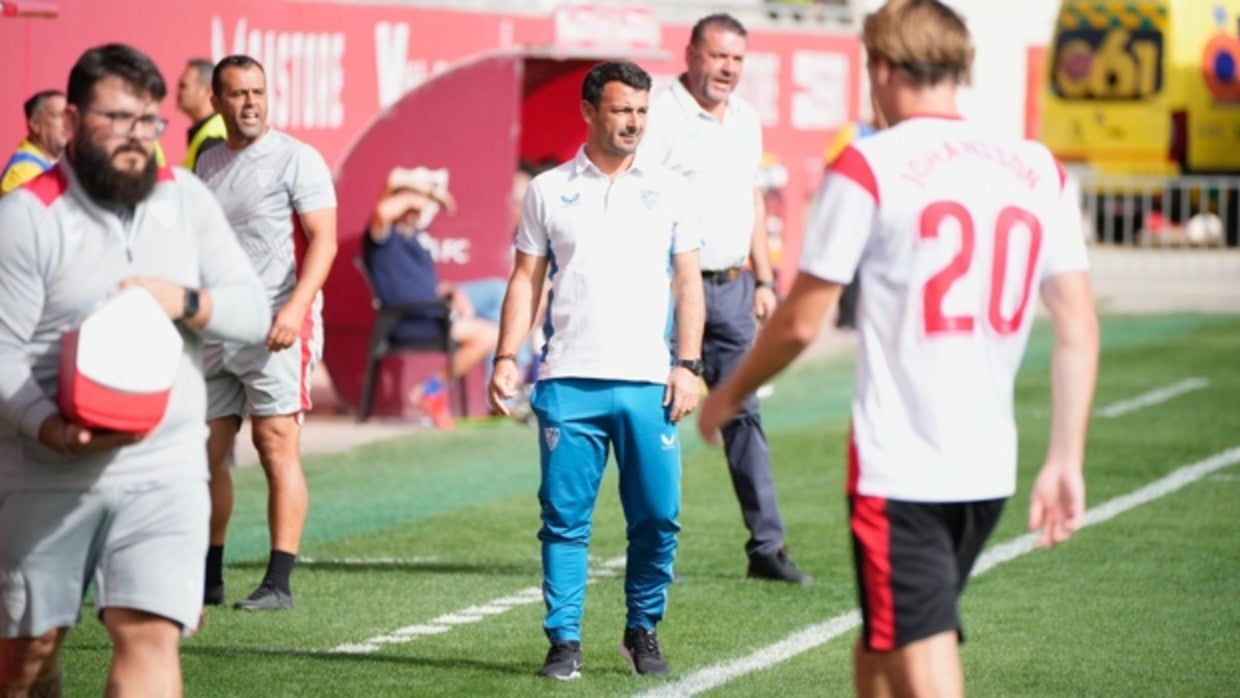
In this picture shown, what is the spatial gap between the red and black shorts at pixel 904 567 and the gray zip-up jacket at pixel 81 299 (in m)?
1.52

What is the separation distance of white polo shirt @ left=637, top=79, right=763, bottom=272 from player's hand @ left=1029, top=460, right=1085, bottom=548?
4.13 meters

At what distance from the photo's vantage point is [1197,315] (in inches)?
911

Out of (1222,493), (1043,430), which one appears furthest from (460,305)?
(1222,493)

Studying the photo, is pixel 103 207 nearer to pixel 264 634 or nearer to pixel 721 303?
pixel 264 634

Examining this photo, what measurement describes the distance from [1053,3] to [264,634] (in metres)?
29.4

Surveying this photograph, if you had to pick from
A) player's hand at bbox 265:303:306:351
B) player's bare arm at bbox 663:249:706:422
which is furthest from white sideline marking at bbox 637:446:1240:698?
player's hand at bbox 265:303:306:351

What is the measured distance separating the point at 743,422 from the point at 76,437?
15.4 feet

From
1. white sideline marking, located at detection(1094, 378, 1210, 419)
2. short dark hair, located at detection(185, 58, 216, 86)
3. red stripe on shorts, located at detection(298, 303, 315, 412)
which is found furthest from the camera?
white sideline marking, located at detection(1094, 378, 1210, 419)

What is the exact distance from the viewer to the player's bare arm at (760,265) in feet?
31.0

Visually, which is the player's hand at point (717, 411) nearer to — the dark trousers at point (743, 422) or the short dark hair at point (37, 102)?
the dark trousers at point (743, 422)

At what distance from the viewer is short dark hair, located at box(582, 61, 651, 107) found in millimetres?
7555

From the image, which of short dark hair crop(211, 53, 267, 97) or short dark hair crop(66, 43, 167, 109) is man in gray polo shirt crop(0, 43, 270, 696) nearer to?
short dark hair crop(66, 43, 167, 109)

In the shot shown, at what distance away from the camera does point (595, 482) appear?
7.59 metres

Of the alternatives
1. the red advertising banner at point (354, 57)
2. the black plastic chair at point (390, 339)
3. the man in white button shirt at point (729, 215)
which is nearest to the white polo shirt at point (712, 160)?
the man in white button shirt at point (729, 215)
